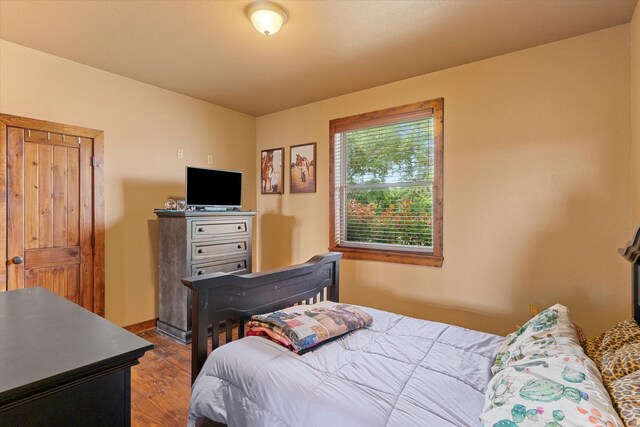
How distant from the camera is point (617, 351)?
3.79ft

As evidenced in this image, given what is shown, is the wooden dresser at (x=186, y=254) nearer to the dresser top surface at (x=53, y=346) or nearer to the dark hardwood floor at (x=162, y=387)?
the dark hardwood floor at (x=162, y=387)

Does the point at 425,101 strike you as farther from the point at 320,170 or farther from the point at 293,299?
the point at 293,299

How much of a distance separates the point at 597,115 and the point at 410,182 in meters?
1.51

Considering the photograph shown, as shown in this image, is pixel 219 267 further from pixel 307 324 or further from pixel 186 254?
pixel 307 324

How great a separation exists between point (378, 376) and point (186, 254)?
7.75 feet

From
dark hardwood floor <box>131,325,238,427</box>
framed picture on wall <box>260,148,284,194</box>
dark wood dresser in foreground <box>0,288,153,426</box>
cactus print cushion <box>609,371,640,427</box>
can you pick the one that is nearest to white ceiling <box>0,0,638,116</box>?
framed picture on wall <box>260,148,284,194</box>

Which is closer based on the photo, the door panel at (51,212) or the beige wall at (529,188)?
Answer: the beige wall at (529,188)

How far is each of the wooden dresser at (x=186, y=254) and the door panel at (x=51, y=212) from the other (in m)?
0.65

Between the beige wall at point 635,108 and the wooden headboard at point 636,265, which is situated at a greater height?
the beige wall at point 635,108

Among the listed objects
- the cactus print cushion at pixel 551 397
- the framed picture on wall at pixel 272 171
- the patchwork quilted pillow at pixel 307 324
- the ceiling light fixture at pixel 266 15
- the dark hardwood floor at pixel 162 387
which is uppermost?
the ceiling light fixture at pixel 266 15

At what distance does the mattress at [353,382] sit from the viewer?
1217 mm

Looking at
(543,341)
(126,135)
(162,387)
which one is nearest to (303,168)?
(126,135)

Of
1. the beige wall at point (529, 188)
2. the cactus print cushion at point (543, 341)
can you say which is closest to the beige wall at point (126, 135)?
the beige wall at point (529, 188)

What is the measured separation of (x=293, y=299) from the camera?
→ 233 centimetres
